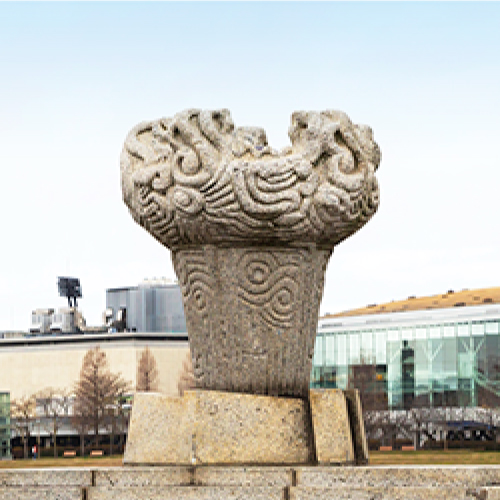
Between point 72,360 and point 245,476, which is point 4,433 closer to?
point 72,360

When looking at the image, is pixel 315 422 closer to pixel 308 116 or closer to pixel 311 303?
pixel 311 303

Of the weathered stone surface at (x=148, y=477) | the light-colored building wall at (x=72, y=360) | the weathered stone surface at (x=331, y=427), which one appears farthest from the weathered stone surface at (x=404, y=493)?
the light-colored building wall at (x=72, y=360)

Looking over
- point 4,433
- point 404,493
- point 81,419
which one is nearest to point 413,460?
point 404,493

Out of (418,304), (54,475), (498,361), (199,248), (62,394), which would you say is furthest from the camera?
Answer: (62,394)

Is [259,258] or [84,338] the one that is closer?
[259,258]

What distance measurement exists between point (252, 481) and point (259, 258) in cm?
243

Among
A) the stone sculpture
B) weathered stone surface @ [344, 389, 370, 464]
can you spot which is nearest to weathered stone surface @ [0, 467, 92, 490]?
the stone sculpture

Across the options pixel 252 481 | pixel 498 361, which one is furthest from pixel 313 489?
pixel 498 361

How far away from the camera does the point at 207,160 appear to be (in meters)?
11.1

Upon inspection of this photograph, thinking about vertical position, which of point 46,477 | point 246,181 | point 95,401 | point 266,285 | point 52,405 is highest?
point 246,181

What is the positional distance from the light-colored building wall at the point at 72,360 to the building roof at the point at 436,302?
34.7m

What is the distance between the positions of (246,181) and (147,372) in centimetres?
8810

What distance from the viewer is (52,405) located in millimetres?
96750

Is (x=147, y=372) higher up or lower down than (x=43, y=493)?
lower down
